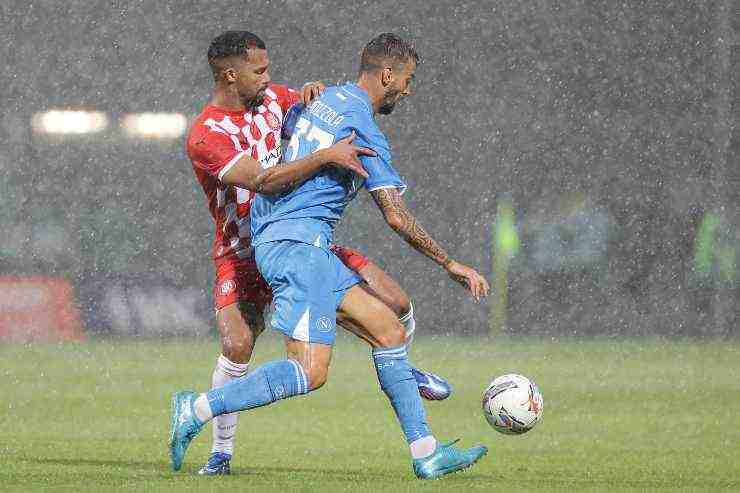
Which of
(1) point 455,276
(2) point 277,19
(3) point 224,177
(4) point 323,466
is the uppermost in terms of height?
(2) point 277,19

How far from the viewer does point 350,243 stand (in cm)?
2400

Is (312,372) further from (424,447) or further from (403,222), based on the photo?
(403,222)

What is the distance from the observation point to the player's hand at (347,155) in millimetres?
6051

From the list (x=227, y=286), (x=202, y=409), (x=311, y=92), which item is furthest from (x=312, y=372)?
(x=311, y=92)

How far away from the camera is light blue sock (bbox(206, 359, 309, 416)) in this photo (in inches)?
238

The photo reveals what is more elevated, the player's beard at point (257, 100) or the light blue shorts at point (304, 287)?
the player's beard at point (257, 100)

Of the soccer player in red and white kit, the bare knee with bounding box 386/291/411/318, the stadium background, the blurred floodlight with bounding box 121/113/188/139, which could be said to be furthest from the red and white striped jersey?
the blurred floodlight with bounding box 121/113/188/139

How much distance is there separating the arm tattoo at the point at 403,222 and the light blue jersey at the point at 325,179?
4 cm

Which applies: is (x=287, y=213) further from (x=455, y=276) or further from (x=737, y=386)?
(x=737, y=386)

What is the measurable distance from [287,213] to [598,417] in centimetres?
428

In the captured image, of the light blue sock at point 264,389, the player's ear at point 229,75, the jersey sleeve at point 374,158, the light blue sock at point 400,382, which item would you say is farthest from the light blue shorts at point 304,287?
the player's ear at point 229,75

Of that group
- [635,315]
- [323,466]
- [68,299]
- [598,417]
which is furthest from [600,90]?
[323,466]

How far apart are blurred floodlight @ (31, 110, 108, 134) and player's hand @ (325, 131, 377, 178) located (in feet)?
62.5

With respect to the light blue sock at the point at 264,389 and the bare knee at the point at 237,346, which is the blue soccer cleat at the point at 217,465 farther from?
the light blue sock at the point at 264,389
